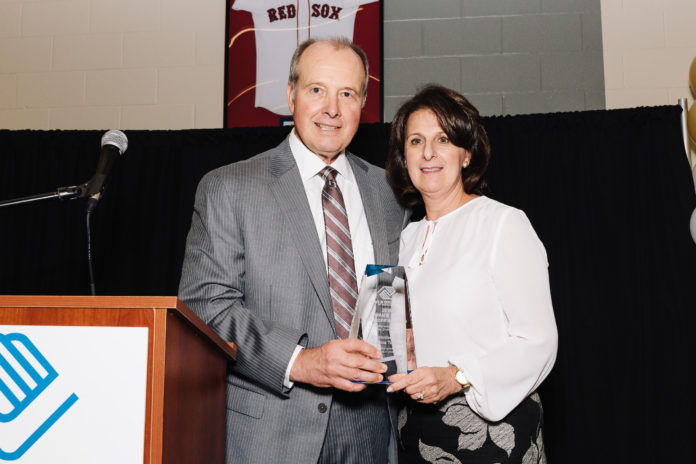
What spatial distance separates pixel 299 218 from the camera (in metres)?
1.72

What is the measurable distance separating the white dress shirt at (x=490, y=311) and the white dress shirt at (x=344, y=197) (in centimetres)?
17

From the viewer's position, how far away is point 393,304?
143cm

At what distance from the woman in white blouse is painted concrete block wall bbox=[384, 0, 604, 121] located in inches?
71.4

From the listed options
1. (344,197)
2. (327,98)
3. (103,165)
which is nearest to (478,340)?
(344,197)

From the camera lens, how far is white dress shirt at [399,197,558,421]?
1.53 meters

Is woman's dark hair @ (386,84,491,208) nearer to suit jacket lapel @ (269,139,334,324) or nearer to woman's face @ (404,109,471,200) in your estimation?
woman's face @ (404,109,471,200)

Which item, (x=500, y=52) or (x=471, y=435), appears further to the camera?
(x=500, y=52)

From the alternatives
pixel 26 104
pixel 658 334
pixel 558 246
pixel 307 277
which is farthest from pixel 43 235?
pixel 658 334

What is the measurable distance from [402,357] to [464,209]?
591mm

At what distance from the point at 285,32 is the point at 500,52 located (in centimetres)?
120

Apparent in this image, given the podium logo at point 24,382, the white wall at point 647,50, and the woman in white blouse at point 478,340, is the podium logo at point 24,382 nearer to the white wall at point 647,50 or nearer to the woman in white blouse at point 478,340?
the woman in white blouse at point 478,340

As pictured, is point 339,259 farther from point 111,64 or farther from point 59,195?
point 111,64

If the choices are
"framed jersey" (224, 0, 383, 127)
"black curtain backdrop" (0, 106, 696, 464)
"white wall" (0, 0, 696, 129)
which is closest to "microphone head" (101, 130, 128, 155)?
"black curtain backdrop" (0, 106, 696, 464)

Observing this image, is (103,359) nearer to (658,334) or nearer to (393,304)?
(393,304)
